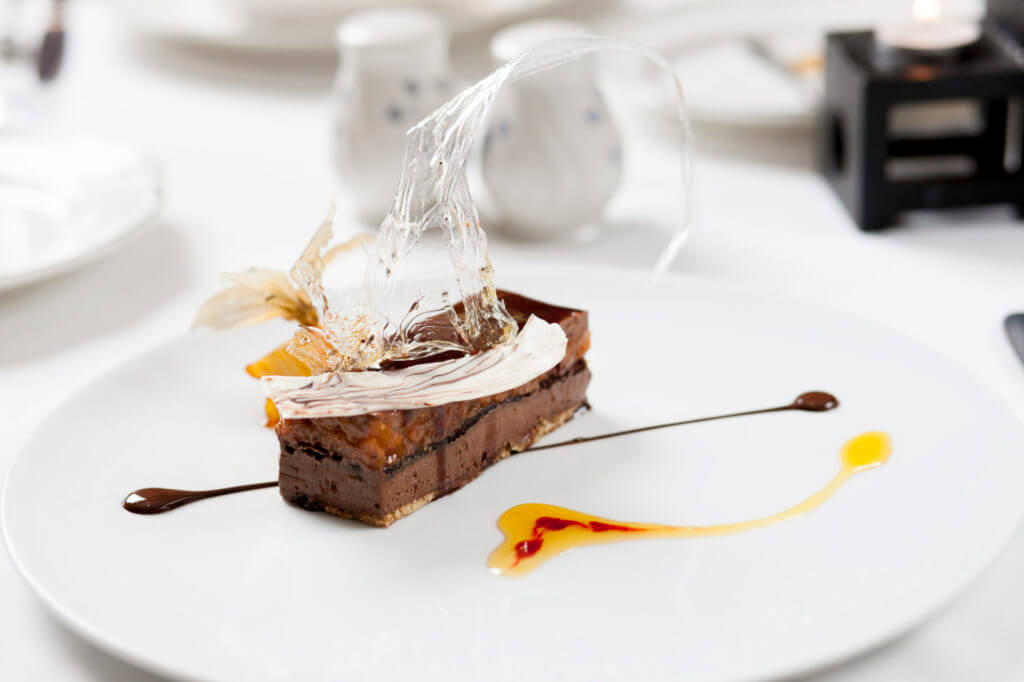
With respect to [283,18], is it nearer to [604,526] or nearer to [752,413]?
[752,413]

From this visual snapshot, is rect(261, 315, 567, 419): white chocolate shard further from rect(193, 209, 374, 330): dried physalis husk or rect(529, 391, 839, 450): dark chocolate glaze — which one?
rect(193, 209, 374, 330): dried physalis husk

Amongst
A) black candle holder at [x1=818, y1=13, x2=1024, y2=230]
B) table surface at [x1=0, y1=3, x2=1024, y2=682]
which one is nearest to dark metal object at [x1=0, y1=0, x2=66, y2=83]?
table surface at [x1=0, y1=3, x2=1024, y2=682]

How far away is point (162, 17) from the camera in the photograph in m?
3.21

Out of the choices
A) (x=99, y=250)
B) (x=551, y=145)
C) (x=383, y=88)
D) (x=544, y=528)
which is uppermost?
(x=383, y=88)

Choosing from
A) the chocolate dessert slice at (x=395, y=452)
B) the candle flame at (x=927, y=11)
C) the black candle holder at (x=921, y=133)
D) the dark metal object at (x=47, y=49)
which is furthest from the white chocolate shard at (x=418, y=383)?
the dark metal object at (x=47, y=49)

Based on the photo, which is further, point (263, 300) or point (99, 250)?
point (99, 250)

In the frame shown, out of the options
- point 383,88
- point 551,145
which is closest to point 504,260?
point 551,145

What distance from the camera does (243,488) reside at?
1465 mm

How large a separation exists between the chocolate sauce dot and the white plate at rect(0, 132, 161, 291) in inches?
48.0

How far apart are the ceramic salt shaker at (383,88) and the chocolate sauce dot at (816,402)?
927mm

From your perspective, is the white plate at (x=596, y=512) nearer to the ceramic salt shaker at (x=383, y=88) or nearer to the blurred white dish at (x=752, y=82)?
the ceramic salt shaker at (x=383, y=88)

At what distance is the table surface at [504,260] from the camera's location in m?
1.25

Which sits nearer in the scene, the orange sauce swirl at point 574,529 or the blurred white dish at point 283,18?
the orange sauce swirl at point 574,529

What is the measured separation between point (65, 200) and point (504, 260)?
2.83 feet
